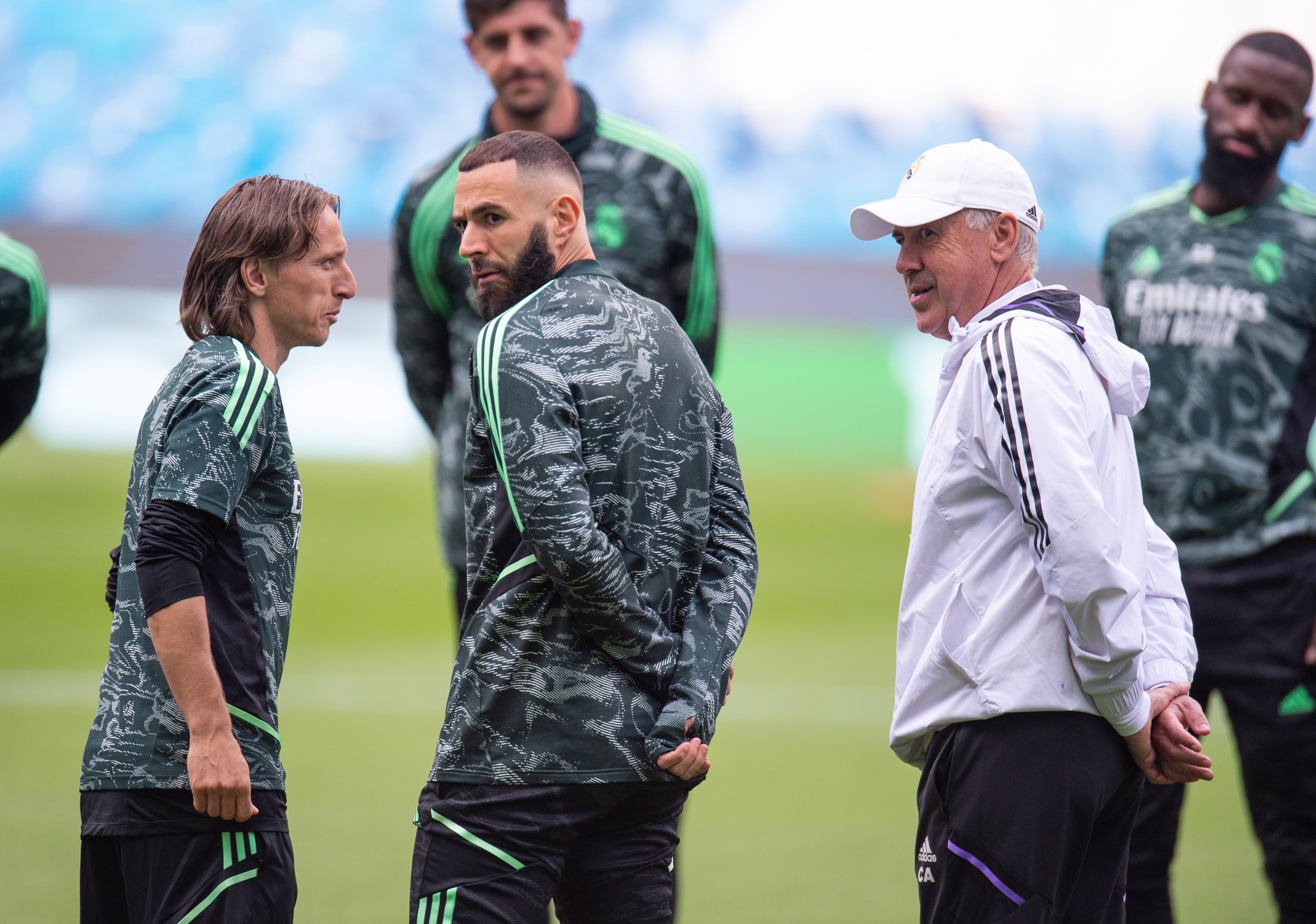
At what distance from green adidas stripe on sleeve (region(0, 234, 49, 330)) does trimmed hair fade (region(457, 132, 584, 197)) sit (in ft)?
5.41

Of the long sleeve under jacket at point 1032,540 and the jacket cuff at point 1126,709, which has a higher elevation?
the long sleeve under jacket at point 1032,540

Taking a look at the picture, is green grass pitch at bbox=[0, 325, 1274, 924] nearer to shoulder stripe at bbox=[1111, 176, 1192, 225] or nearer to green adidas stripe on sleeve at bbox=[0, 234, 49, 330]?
green adidas stripe on sleeve at bbox=[0, 234, 49, 330]

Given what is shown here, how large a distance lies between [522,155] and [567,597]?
Answer: 746 mm

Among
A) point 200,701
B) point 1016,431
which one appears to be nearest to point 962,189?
point 1016,431

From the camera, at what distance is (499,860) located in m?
2.20

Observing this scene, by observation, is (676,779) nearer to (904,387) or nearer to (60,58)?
(904,387)

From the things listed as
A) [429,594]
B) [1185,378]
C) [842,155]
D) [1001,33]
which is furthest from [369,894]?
[1001,33]

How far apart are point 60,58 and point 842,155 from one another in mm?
11957

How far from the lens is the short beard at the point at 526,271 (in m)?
2.35

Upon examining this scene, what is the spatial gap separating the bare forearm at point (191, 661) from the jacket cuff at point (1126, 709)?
1.38 metres

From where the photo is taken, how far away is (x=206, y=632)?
2.13 meters

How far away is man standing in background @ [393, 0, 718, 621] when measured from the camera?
3.44 metres

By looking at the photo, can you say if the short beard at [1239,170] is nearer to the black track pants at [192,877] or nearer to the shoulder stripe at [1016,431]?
the shoulder stripe at [1016,431]

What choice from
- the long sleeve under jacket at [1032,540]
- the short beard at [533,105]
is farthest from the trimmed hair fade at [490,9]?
the long sleeve under jacket at [1032,540]
